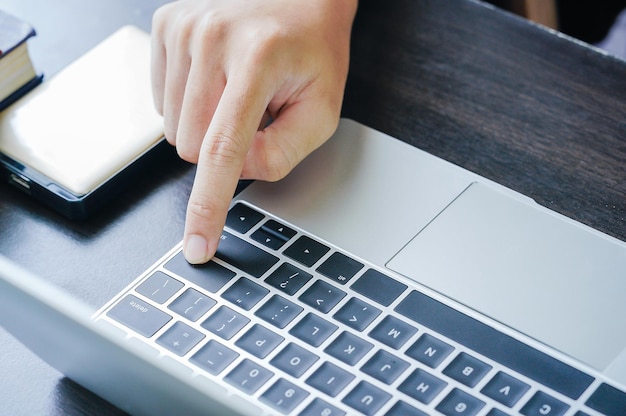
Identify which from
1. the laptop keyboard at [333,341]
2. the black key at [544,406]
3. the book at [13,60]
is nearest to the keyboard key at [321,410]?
the laptop keyboard at [333,341]

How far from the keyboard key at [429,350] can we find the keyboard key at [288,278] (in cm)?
9

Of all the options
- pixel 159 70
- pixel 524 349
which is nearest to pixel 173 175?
pixel 159 70

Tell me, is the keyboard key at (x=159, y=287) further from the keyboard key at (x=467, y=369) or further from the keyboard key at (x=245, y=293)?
the keyboard key at (x=467, y=369)

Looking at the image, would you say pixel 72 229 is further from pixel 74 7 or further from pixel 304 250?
pixel 74 7

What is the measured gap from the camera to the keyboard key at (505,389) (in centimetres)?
47

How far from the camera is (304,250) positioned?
21.8 inches

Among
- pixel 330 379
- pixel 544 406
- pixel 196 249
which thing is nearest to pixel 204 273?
pixel 196 249

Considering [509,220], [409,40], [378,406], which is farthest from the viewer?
[409,40]

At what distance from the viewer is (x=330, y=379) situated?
475 millimetres

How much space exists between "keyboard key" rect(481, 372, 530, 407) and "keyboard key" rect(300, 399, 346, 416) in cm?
9

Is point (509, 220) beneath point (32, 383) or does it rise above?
above

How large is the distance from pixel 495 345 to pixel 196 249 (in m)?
0.20

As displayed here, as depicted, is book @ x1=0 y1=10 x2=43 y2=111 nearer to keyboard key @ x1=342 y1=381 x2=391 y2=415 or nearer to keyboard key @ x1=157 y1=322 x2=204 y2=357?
→ keyboard key @ x1=157 y1=322 x2=204 y2=357

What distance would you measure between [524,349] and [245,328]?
17cm
